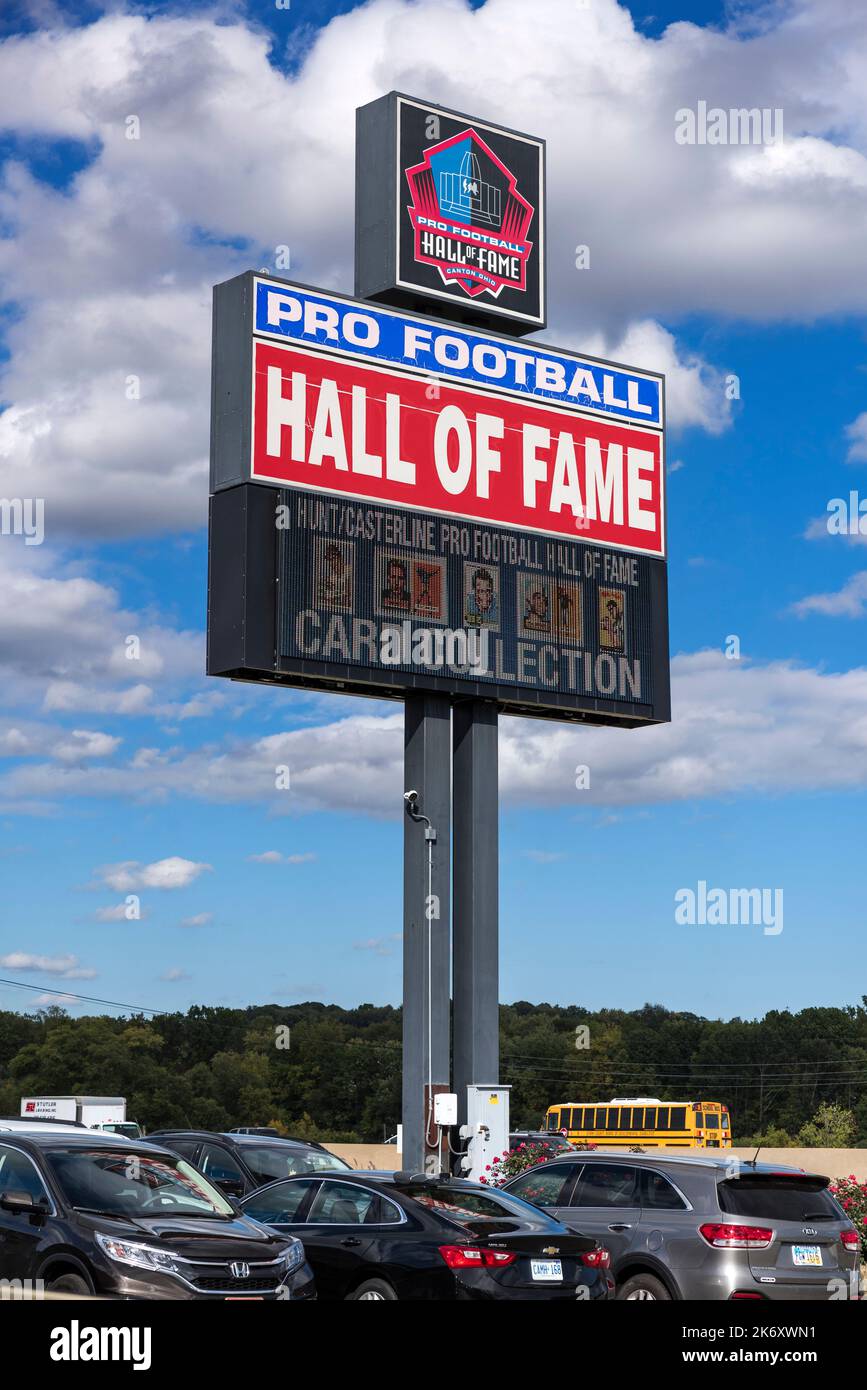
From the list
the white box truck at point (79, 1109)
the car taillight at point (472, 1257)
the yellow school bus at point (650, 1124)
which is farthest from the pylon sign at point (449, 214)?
the yellow school bus at point (650, 1124)

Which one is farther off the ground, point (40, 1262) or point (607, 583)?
point (607, 583)

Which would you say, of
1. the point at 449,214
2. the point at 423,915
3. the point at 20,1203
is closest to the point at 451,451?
the point at 449,214

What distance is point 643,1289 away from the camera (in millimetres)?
14938

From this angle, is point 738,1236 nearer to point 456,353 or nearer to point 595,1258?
point 595,1258

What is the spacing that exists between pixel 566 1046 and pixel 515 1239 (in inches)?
4013

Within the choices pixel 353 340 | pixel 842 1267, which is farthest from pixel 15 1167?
pixel 353 340

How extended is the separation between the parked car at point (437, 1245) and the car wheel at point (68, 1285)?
259 centimetres

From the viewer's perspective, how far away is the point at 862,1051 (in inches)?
4476

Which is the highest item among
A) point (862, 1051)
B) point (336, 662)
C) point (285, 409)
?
point (285, 409)

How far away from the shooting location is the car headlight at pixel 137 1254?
40.7ft

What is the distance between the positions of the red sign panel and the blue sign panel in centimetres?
27

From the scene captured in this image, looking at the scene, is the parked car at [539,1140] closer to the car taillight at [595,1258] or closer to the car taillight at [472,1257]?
the car taillight at [595,1258]

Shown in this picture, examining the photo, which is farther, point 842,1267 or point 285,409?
point 285,409

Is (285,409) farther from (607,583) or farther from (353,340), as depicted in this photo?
(607,583)
